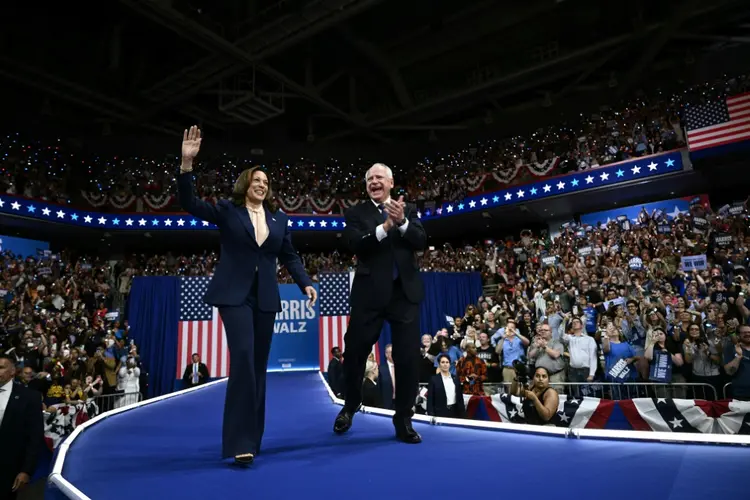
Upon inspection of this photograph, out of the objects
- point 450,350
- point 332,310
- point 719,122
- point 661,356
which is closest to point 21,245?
point 332,310

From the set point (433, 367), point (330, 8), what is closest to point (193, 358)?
point (433, 367)

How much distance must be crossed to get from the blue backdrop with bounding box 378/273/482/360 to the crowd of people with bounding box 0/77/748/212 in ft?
14.0

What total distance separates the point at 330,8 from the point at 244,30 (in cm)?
329

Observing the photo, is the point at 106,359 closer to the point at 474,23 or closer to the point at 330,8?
the point at 330,8

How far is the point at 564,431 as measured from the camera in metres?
2.55

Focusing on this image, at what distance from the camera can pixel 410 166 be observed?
2214cm

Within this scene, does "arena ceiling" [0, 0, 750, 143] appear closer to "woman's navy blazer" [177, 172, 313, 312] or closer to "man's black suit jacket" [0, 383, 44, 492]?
"man's black suit jacket" [0, 383, 44, 492]

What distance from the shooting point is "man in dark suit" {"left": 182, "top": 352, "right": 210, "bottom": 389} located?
1148 centimetres

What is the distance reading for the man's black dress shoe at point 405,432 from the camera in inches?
102

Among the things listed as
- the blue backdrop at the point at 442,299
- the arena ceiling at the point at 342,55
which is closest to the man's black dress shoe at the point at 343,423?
the blue backdrop at the point at 442,299

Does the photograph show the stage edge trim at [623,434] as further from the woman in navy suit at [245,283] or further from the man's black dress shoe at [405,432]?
the woman in navy suit at [245,283]

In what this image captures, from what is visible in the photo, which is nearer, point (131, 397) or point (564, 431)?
point (564, 431)

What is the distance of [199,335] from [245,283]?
11.3 meters

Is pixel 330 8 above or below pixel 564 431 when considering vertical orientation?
above
